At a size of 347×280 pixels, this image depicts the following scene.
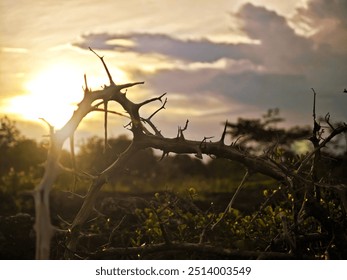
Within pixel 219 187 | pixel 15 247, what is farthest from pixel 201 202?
pixel 219 187

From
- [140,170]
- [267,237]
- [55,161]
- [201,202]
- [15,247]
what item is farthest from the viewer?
[140,170]

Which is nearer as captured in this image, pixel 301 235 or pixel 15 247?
pixel 301 235

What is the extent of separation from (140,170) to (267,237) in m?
20.4

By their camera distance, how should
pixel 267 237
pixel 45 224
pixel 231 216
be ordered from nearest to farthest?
pixel 45 224 < pixel 267 237 < pixel 231 216

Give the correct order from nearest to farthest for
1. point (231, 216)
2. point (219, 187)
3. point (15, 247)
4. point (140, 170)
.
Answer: point (231, 216), point (15, 247), point (219, 187), point (140, 170)

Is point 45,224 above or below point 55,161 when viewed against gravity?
below

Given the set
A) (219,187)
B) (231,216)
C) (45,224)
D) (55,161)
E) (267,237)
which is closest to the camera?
(45,224)
